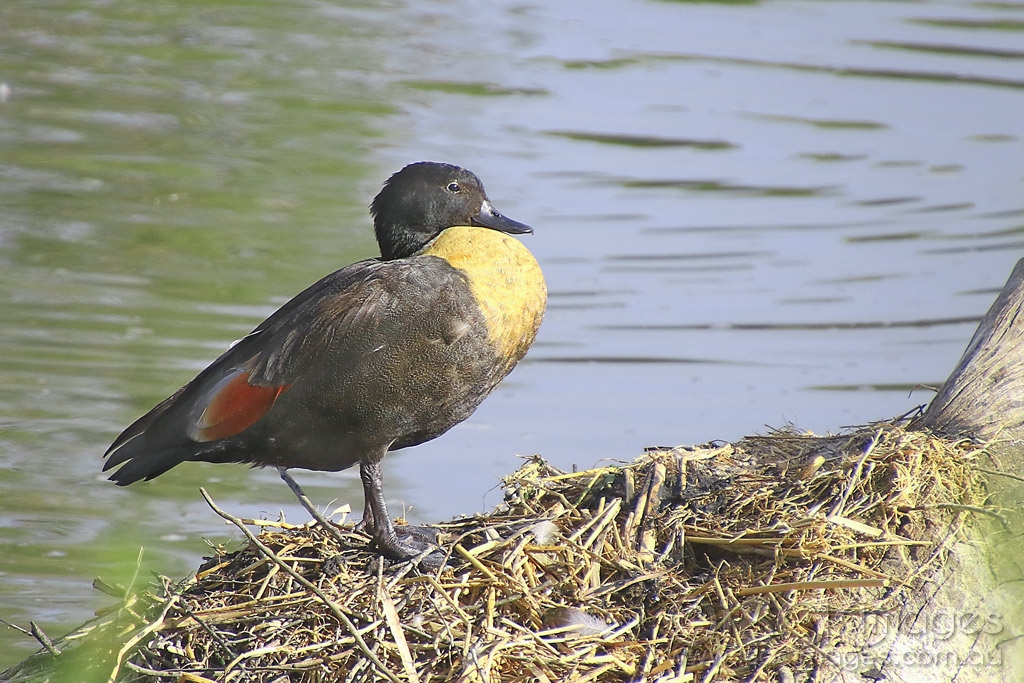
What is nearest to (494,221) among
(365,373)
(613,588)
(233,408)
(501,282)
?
(501,282)

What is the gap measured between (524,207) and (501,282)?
5.96 m

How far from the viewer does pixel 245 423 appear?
162 inches

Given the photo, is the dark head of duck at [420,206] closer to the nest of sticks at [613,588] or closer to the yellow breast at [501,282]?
the yellow breast at [501,282]

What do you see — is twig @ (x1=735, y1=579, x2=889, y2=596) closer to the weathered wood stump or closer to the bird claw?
the weathered wood stump

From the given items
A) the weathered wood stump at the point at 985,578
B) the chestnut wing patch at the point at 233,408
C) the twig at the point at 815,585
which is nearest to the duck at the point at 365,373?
the chestnut wing patch at the point at 233,408

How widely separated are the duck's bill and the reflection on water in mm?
1981

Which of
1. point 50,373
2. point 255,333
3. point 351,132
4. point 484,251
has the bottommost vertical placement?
point 50,373

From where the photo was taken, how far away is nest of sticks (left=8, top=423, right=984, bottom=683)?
3.46 meters

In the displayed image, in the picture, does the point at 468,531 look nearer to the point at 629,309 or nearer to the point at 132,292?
the point at 629,309

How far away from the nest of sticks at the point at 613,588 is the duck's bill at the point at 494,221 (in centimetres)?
102

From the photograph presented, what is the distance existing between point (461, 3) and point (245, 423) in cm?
1065

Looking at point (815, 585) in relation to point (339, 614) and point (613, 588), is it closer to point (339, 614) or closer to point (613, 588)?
point (613, 588)

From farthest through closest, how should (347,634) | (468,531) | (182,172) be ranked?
(182,172)
(468,531)
(347,634)

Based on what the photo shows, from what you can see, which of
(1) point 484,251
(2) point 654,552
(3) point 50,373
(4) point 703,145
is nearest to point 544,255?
(4) point 703,145
